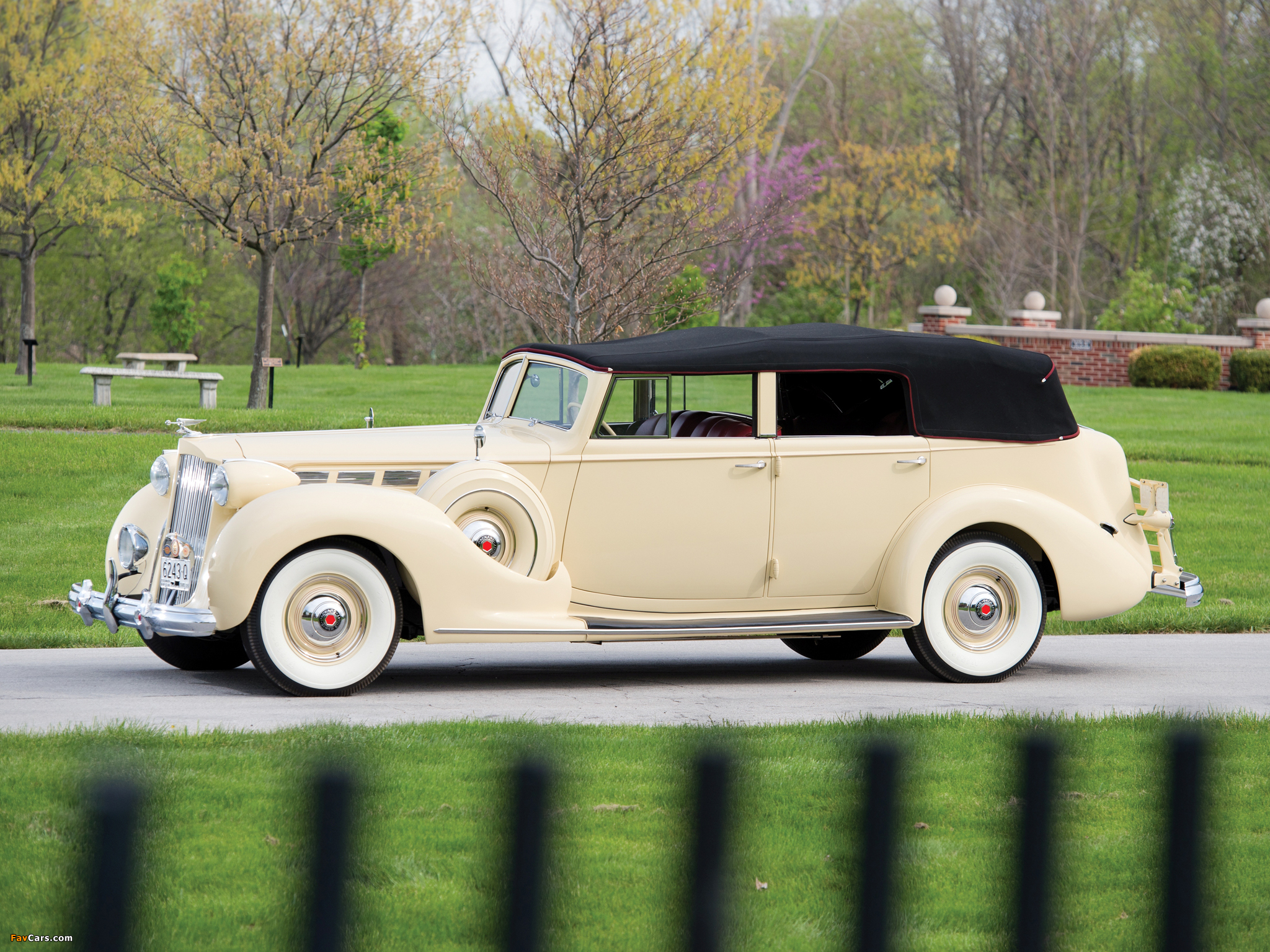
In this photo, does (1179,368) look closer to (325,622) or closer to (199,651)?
(199,651)

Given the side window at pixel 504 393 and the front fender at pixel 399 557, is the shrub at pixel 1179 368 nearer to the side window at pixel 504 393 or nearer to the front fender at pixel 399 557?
the side window at pixel 504 393

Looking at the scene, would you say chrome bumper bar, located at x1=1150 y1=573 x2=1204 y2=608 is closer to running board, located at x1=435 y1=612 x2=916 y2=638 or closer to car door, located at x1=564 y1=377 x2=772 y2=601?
running board, located at x1=435 y1=612 x2=916 y2=638

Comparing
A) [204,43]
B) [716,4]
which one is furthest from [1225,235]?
[204,43]

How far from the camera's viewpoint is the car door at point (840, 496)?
24.5ft

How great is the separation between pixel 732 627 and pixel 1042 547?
1824 millimetres

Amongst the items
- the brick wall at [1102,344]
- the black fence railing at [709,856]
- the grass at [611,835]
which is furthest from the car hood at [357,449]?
the brick wall at [1102,344]

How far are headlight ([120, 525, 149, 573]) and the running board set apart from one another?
1.66 m

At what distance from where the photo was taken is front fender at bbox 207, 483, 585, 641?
645 cm

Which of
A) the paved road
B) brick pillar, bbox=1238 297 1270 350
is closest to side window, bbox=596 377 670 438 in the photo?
the paved road

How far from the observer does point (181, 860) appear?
159 inches

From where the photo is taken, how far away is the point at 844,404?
787 cm

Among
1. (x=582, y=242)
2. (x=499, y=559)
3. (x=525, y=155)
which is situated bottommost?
(x=499, y=559)

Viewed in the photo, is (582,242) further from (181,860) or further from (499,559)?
(181,860)

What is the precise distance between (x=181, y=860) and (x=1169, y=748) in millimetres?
3030
